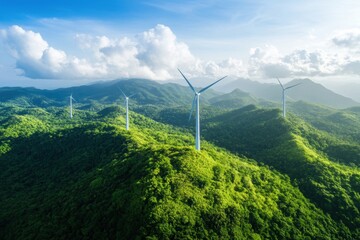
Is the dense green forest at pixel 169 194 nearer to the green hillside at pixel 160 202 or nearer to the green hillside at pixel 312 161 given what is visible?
the green hillside at pixel 160 202

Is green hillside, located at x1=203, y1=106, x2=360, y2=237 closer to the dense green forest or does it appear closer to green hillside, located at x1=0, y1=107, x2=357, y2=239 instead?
the dense green forest

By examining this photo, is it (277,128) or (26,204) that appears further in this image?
(277,128)

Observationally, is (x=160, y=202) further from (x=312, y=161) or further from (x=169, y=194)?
(x=312, y=161)

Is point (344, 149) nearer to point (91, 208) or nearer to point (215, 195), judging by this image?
point (215, 195)

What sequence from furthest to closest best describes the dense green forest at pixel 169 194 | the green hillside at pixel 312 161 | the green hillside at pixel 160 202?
the green hillside at pixel 312 161, the dense green forest at pixel 169 194, the green hillside at pixel 160 202

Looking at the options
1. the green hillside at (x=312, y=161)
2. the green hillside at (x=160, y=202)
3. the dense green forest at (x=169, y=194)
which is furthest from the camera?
the green hillside at (x=312, y=161)

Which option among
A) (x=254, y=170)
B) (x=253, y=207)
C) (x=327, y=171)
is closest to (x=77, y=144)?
(x=254, y=170)

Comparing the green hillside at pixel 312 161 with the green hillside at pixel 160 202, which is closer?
the green hillside at pixel 160 202

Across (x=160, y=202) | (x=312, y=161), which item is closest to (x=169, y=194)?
(x=160, y=202)

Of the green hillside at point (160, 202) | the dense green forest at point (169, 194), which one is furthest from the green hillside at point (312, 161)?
the green hillside at point (160, 202)
